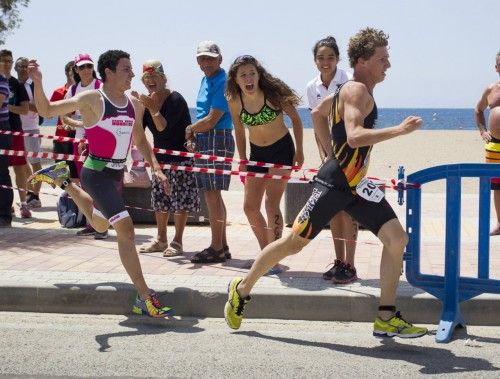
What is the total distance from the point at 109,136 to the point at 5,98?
13.6 feet

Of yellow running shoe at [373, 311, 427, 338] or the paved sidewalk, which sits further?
the paved sidewalk

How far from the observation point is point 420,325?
A: 6.48 m

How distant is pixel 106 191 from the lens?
6633mm

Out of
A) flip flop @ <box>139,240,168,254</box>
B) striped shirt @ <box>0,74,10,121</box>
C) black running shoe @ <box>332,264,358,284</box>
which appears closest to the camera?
black running shoe @ <box>332,264,358,284</box>

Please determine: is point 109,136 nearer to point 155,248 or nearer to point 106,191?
point 106,191

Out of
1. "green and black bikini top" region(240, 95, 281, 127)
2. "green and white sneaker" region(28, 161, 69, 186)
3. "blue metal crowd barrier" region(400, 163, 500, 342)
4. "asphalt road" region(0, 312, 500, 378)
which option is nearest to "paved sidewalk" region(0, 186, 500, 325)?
"asphalt road" region(0, 312, 500, 378)

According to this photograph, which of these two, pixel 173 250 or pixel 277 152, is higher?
pixel 277 152

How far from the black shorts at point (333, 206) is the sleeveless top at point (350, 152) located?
4 cm

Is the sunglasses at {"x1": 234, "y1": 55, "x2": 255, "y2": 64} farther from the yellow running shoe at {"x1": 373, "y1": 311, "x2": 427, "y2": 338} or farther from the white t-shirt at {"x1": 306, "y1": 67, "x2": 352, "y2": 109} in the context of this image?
the yellow running shoe at {"x1": 373, "y1": 311, "x2": 427, "y2": 338}

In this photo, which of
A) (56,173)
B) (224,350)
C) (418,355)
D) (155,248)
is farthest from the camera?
(155,248)

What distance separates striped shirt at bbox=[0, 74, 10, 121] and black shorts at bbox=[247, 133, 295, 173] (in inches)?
156

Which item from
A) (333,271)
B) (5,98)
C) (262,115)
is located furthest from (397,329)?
(5,98)

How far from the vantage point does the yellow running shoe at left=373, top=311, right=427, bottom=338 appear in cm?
582

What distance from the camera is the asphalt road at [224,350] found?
17.3ft
